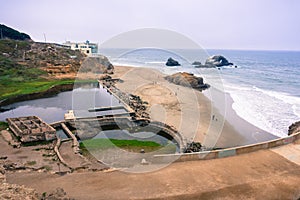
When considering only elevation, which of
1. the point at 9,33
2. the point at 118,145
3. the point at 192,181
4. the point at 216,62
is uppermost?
the point at 9,33

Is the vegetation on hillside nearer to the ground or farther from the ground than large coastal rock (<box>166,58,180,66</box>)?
farther from the ground

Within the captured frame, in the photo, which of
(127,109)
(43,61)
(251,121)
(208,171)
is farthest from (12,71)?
(208,171)

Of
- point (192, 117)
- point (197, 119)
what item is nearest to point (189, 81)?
point (192, 117)

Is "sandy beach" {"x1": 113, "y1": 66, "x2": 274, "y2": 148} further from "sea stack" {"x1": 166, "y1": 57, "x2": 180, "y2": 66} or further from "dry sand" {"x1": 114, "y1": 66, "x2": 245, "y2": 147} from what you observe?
"sea stack" {"x1": 166, "y1": 57, "x2": 180, "y2": 66}

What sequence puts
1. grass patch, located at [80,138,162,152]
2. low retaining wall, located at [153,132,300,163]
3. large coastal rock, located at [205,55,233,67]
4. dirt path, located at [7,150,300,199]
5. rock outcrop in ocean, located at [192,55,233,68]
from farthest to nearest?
1. large coastal rock, located at [205,55,233,67]
2. rock outcrop in ocean, located at [192,55,233,68]
3. grass patch, located at [80,138,162,152]
4. low retaining wall, located at [153,132,300,163]
5. dirt path, located at [7,150,300,199]

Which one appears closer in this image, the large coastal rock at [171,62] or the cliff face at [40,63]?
the cliff face at [40,63]

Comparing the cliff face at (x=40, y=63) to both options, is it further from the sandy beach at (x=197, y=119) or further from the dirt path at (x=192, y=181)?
the dirt path at (x=192, y=181)

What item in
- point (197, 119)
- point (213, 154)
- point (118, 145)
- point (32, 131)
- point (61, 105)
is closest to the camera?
point (213, 154)

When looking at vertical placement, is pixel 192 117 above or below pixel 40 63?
below

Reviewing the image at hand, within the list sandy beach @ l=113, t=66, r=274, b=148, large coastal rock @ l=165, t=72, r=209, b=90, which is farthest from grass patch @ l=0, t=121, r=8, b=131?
large coastal rock @ l=165, t=72, r=209, b=90

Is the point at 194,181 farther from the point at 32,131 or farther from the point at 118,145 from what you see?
the point at 32,131

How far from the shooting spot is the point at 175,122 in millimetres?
22422

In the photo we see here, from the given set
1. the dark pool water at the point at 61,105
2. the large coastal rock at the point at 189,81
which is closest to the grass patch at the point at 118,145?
the dark pool water at the point at 61,105

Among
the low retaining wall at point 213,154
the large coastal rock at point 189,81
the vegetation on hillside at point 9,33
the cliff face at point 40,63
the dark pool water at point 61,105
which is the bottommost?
the dark pool water at point 61,105
